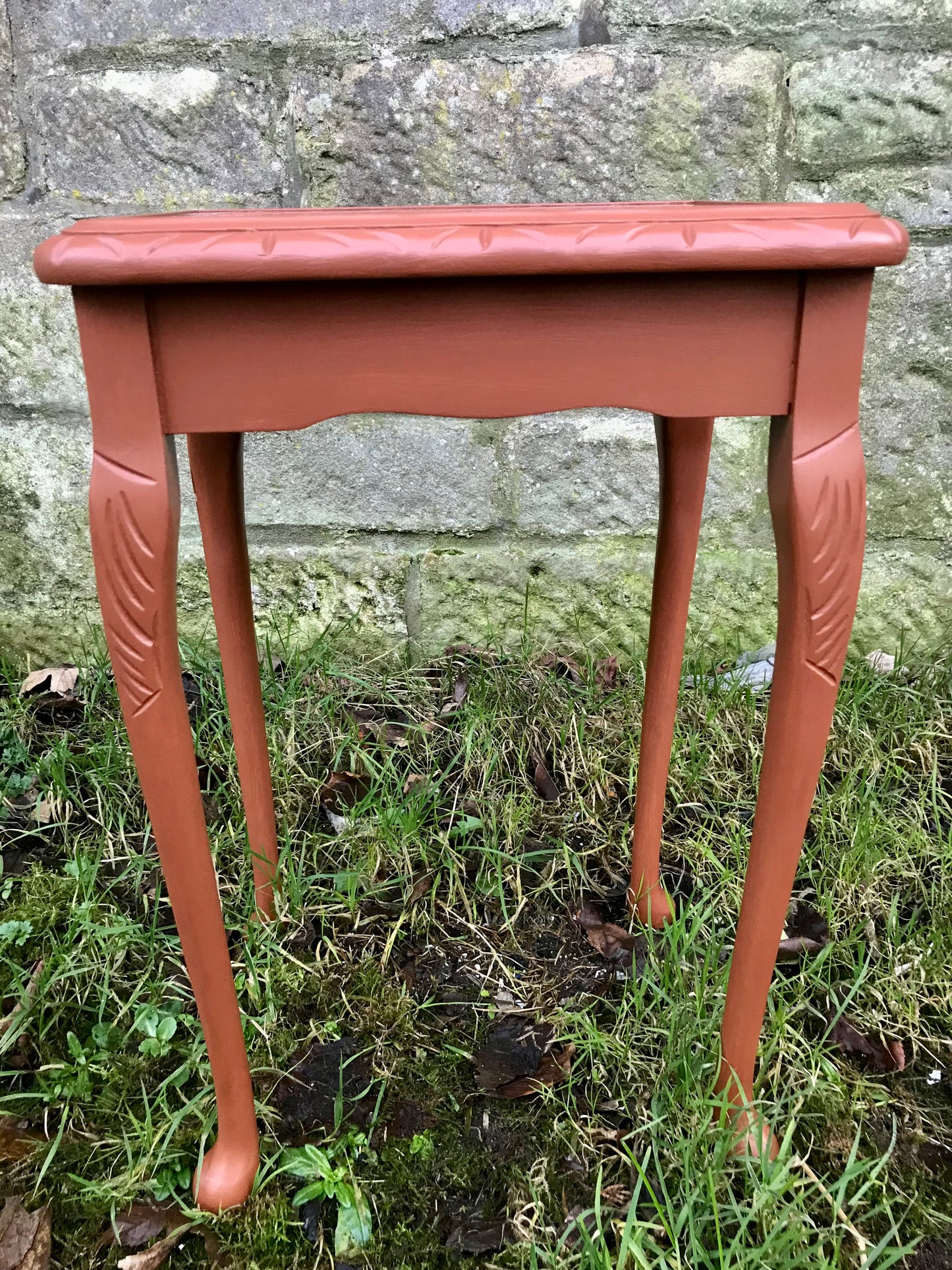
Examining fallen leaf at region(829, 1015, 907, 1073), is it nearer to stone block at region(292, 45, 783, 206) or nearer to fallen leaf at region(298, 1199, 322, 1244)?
fallen leaf at region(298, 1199, 322, 1244)

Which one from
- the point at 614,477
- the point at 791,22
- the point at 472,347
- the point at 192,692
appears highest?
the point at 791,22

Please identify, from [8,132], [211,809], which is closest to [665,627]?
[211,809]

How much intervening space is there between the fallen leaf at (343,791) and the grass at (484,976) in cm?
1

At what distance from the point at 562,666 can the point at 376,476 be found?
517 millimetres

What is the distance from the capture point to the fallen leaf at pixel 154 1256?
2.91 ft

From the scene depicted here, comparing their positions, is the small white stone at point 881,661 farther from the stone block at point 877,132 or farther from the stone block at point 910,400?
the stone block at point 877,132

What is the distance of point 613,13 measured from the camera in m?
1.42

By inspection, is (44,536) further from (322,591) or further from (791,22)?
(791,22)

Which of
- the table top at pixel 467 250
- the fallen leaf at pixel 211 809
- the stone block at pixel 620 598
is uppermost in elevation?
the table top at pixel 467 250

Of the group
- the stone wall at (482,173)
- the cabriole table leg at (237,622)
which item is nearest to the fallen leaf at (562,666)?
the stone wall at (482,173)

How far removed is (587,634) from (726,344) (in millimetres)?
1121

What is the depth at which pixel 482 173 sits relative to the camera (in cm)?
149

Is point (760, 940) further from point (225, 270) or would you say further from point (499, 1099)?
point (225, 270)

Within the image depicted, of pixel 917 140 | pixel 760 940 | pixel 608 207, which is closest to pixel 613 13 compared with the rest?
pixel 917 140
